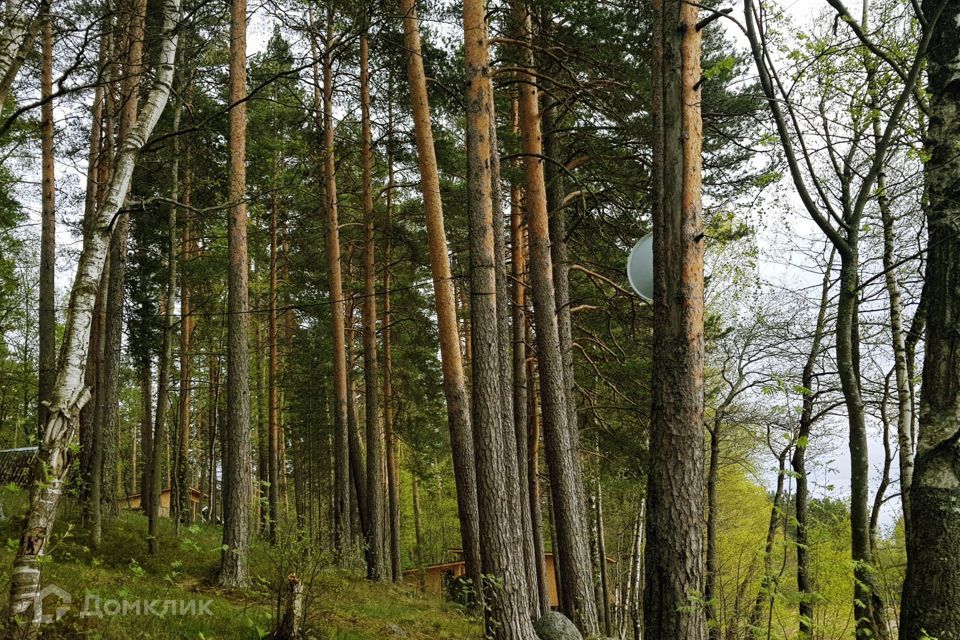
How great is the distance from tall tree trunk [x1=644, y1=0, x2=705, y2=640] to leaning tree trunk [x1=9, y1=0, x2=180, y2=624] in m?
3.66

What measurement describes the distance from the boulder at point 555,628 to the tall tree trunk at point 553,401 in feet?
2.71

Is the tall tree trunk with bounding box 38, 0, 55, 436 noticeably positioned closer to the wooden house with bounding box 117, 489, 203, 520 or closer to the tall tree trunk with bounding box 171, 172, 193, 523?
the tall tree trunk with bounding box 171, 172, 193, 523

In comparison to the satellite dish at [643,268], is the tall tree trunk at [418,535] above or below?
below

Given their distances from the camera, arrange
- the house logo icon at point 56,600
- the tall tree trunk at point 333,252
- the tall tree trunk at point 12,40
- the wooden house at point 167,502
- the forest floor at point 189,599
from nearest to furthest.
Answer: the tall tree trunk at point 12,40
the house logo icon at point 56,600
the forest floor at point 189,599
the tall tree trunk at point 333,252
the wooden house at point 167,502

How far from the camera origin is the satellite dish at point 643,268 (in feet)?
15.7

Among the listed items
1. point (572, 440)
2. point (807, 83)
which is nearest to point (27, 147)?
point (572, 440)

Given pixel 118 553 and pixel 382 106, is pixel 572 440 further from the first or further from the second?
pixel 382 106

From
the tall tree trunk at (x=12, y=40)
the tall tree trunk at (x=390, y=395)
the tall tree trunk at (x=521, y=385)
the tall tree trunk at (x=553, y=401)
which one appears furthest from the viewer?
the tall tree trunk at (x=390, y=395)

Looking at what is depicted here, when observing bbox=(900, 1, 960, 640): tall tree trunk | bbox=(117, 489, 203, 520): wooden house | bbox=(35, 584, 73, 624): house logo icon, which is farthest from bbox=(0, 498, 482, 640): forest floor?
bbox=(117, 489, 203, 520): wooden house

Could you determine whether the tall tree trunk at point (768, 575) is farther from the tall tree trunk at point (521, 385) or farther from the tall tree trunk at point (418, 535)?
the tall tree trunk at point (418, 535)

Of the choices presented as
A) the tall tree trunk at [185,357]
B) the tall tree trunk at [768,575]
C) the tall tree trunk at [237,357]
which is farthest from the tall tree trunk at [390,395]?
the tall tree trunk at [768,575]

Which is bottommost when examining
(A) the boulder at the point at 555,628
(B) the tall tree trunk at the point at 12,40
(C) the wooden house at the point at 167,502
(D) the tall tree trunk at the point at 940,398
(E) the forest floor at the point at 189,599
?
(C) the wooden house at the point at 167,502

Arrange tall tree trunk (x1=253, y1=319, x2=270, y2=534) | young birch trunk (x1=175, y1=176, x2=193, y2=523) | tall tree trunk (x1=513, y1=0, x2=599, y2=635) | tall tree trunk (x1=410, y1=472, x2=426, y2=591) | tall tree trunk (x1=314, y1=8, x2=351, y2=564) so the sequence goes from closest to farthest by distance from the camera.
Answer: tall tree trunk (x1=513, y1=0, x2=599, y2=635) < tall tree trunk (x1=314, y1=8, x2=351, y2=564) < young birch trunk (x1=175, y1=176, x2=193, y2=523) < tall tree trunk (x1=253, y1=319, x2=270, y2=534) < tall tree trunk (x1=410, y1=472, x2=426, y2=591)

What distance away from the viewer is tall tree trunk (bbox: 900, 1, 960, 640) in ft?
11.8
